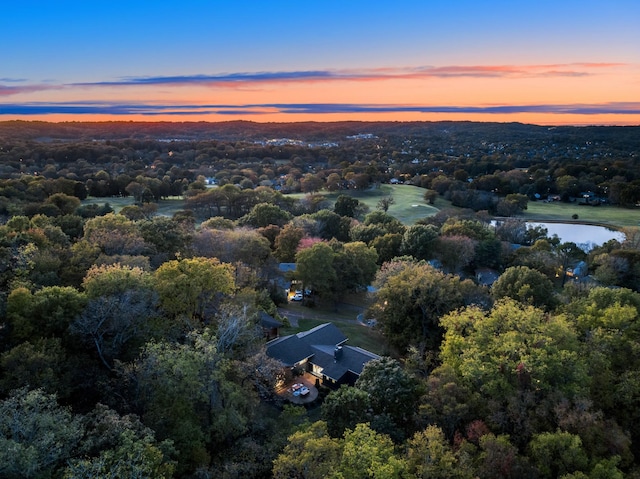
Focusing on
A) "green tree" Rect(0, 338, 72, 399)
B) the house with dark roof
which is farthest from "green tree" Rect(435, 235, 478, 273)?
"green tree" Rect(0, 338, 72, 399)

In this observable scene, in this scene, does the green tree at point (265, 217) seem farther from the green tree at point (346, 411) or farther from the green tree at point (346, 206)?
the green tree at point (346, 411)

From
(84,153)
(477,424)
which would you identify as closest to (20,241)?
(477,424)

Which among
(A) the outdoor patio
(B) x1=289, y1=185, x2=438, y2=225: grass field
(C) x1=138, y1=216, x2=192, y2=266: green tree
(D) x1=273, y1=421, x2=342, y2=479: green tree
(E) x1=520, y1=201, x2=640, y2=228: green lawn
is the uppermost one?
(C) x1=138, y1=216, x2=192, y2=266: green tree

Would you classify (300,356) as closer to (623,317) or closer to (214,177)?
(623,317)

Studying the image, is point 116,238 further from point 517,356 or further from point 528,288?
point 528,288

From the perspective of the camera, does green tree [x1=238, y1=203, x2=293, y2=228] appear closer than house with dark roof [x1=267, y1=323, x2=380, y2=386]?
No

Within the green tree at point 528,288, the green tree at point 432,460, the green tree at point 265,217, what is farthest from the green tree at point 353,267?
the green tree at point 432,460

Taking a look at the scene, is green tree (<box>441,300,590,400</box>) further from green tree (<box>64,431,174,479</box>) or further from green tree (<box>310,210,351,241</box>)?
green tree (<box>310,210,351,241</box>)

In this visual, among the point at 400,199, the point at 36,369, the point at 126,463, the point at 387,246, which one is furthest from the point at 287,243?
the point at 400,199
